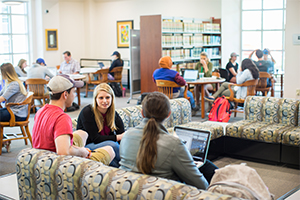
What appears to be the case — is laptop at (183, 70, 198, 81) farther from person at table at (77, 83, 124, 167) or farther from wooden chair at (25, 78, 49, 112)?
person at table at (77, 83, 124, 167)

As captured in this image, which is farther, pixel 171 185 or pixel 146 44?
pixel 146 44

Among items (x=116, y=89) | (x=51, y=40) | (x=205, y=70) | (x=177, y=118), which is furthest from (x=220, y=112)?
(x=51, y=40)

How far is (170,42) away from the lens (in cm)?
849

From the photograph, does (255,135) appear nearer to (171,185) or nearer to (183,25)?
(171,185)

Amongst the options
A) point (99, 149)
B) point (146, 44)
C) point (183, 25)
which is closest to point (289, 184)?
point (99, 149)

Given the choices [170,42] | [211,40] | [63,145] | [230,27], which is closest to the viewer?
[63,145]

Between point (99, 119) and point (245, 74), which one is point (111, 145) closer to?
point (99, 119)

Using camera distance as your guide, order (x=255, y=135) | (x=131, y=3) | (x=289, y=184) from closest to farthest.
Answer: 1. (x=289, y=184)
2. (x=255, y=135)
3. (x=131, y=3)

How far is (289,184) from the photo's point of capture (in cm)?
404

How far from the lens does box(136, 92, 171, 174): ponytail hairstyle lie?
216cm

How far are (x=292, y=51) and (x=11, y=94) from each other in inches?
195

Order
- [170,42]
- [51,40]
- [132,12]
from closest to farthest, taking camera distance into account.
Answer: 1. [170,42]
2. [51,40]
3. [132,12]

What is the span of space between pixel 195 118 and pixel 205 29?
347cm

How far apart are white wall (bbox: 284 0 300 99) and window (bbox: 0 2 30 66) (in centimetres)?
838
